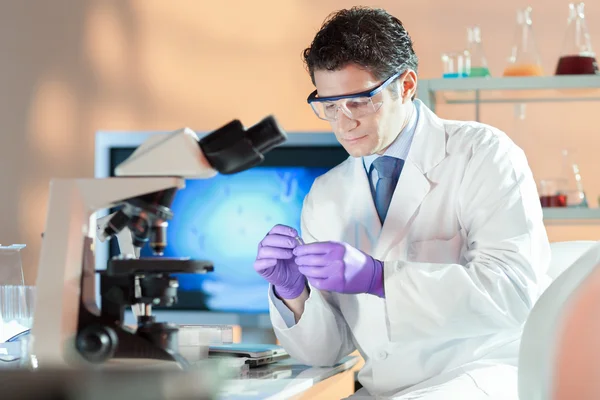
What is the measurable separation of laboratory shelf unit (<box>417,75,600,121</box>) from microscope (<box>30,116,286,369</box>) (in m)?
1.99

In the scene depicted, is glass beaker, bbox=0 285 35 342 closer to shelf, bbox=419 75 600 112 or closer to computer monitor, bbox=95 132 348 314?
computer monitor, bbox=95 132 348 314

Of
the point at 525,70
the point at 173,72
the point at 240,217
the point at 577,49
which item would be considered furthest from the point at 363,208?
the point at 173,72

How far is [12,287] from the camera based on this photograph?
1.66 metres

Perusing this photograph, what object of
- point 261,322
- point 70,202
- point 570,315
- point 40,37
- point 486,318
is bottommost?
point 261,322

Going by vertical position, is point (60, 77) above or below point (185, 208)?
above

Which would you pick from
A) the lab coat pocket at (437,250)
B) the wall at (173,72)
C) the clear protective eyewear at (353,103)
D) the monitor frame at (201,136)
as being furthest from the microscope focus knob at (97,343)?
the wall at (173,72)

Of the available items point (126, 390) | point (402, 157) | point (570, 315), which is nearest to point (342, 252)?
point (402, 157)

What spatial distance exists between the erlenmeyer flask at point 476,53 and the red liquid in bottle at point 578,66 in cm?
27

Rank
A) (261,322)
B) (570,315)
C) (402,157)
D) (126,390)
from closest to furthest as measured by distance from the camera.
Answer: (126,390), (570,315), (402,157), (261,322)

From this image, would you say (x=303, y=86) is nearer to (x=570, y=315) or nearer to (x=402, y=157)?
(x=402, y=157)

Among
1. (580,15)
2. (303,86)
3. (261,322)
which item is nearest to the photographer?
(261,322)

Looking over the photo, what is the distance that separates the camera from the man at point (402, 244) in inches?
65.6

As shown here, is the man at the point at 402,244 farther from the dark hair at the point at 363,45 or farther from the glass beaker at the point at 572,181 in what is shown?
the glass beaker at the point at 572,181

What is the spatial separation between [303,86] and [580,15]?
1108 mm
